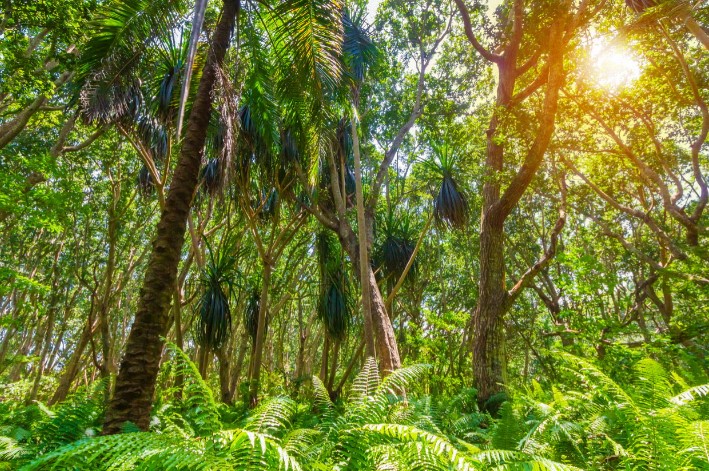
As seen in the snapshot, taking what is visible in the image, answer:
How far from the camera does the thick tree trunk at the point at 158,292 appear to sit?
9.59 feet

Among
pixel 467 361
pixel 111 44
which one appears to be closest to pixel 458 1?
pixel 111 44

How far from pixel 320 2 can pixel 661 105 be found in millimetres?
6683

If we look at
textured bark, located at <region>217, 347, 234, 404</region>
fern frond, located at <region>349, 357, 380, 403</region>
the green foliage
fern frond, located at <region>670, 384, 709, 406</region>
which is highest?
the green foliage

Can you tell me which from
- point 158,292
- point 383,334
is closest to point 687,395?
point 158,292

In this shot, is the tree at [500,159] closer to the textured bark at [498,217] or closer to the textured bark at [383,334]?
the textured bark at [498,217]

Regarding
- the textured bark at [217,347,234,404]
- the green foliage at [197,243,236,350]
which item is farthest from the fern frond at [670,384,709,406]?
the textured bark at [217,347,234,404]

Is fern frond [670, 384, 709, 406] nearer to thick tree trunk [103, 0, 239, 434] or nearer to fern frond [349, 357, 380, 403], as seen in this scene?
fern frond [349, 357, 380, 403]

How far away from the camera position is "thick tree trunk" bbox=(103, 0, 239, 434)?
2.92 meters

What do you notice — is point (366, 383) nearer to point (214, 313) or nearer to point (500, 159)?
point (500, 159)

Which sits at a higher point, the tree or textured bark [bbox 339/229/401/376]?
the tree

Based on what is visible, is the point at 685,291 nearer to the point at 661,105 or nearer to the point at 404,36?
the point at 661,105

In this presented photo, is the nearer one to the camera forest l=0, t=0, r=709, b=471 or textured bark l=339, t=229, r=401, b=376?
forest l=0, t=0, r=709, b=471

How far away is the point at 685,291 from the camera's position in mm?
8203

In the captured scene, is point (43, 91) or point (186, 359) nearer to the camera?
point (186, 359)
